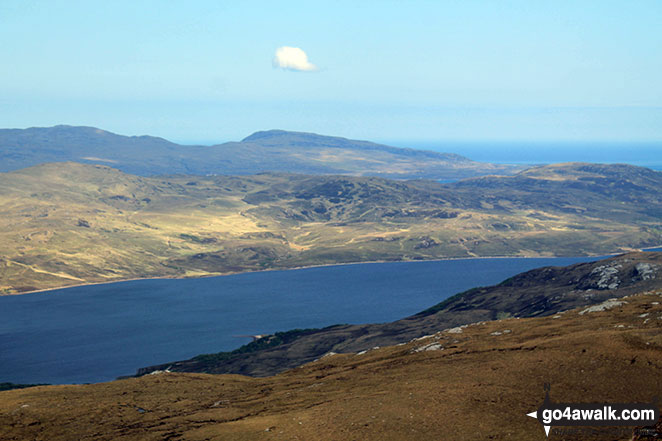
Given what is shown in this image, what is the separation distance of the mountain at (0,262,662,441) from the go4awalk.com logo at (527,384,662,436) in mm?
863

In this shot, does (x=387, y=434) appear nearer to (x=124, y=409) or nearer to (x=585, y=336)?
(x=585, y=336)

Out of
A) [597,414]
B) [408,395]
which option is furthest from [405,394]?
[597,414]

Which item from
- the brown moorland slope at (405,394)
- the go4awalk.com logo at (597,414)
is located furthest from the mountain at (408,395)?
the go4awalk.com logo at (597,414)

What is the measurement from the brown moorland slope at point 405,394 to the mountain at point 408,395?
0.57ft

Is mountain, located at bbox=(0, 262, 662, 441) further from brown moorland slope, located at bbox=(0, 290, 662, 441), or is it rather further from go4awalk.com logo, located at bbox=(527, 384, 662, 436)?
go4awalk.com logo, located at bbox=(527, 384, 662, 436)

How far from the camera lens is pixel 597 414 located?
164 feet

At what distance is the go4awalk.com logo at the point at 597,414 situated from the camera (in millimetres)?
47531

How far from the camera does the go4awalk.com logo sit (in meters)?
47.5

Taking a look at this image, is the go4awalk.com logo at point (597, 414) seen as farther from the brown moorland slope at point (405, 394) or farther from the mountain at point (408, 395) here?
the brown moorland slope at point (405, 394)

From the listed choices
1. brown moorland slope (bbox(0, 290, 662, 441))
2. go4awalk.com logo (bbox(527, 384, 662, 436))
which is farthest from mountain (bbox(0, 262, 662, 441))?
go4awalk.com logo (bbox(527, 384, 662, 436))

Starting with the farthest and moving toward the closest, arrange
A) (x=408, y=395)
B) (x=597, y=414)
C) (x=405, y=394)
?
(x=405, y=394), (x=408, y=395), (x=597, y=414)

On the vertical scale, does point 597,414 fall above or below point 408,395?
above

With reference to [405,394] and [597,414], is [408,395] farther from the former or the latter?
[597,414]

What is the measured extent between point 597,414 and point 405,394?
20389mm
